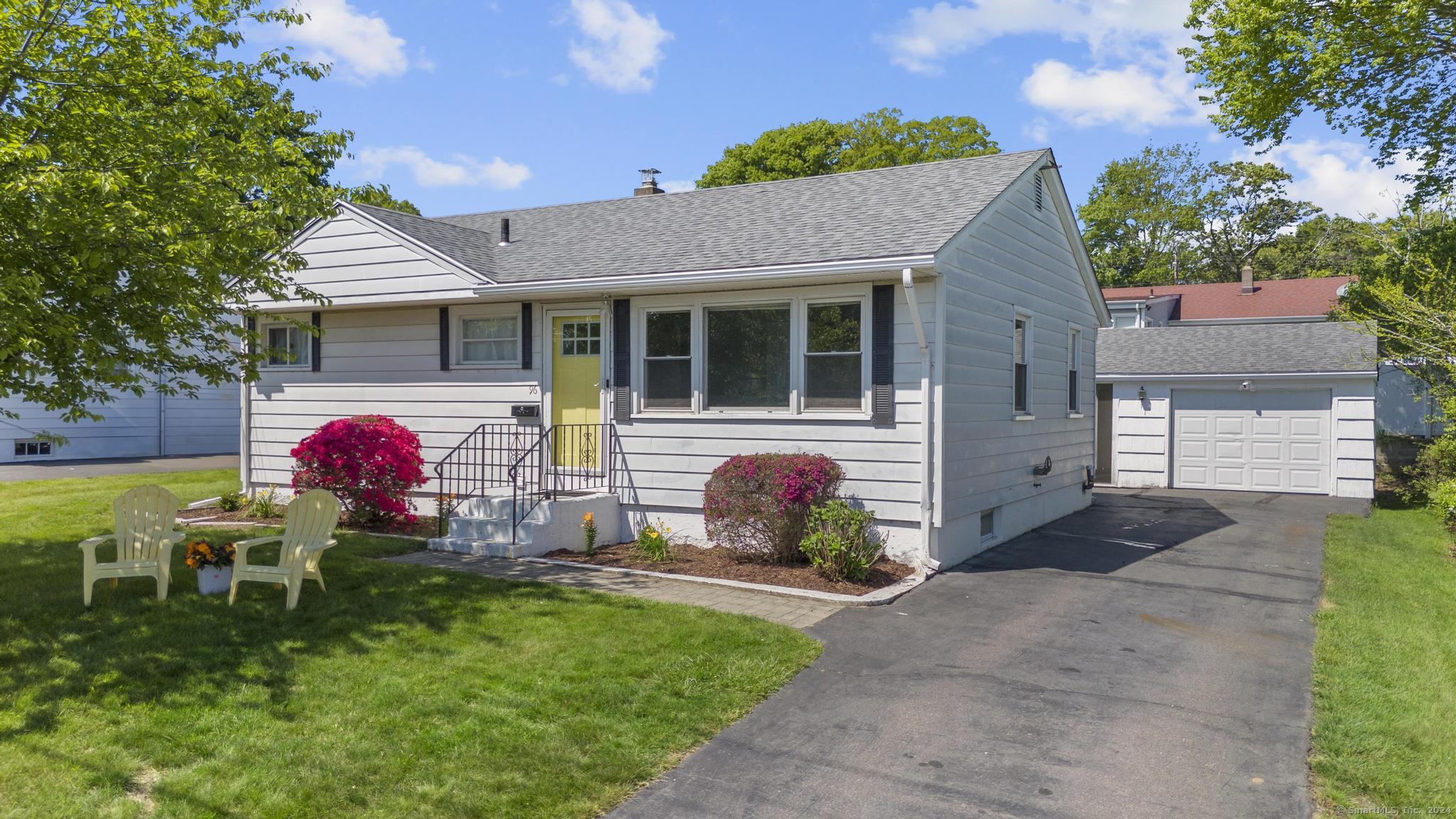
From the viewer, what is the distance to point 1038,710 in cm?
566

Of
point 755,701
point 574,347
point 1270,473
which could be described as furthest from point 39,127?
point 1270,473

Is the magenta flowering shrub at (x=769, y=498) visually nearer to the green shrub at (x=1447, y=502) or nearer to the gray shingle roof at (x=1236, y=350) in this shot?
the green shrub at (x=1447, y=502)

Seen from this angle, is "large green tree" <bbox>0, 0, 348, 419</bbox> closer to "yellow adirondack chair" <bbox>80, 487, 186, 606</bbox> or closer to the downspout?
"yellow adirondack chair" <bbox>80, 487, 186, 606</bbox>

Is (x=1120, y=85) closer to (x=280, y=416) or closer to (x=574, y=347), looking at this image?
(x=574, y=347)

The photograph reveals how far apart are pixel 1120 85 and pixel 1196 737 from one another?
92.2ft

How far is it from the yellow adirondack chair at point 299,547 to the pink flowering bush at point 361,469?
3534mm

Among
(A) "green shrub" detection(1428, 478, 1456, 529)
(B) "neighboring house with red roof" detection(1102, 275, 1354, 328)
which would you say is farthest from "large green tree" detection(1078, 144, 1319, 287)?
(A) "green shrub" detection(1428, 478, 1456, 529)

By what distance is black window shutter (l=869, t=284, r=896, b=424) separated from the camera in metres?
9.79

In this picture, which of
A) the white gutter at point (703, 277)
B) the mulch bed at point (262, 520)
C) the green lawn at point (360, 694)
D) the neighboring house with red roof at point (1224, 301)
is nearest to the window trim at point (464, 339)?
the white gutter at point (703, 277)

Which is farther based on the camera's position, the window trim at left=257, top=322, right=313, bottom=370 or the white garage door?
the white garage door

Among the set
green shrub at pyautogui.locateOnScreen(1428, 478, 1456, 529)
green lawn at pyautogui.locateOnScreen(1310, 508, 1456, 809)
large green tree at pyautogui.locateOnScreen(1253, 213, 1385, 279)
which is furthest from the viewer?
large green tree at pyautogui.locateOnScreen(1253, 213, 1385, 279)

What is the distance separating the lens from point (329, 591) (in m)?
7.87

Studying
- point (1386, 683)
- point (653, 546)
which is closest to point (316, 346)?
point (653, 546)

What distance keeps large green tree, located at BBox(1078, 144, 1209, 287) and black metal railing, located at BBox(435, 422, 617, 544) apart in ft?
128
